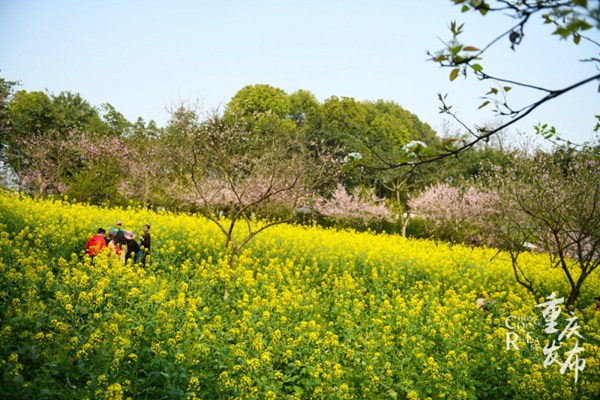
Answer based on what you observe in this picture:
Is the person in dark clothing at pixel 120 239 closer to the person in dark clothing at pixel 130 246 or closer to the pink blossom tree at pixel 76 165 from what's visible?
the person in dark clothing at pixel 130 246

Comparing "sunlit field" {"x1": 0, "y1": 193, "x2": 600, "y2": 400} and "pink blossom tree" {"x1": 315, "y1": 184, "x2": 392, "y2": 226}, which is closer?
"sunlit field" {"x1": 0, "y1": 193, "x2": 600, "y2": 400}

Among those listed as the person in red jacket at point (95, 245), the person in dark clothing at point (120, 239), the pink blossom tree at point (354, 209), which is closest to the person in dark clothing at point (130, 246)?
the person in dark clothing at point (120, 239)

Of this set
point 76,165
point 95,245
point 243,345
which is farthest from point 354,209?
point 243,345

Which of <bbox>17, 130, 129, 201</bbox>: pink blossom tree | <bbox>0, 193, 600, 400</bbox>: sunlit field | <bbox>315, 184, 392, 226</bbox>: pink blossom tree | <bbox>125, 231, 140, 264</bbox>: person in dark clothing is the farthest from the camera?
<bbox>315, 184, 392, 226</bbox>: pink blossom tree

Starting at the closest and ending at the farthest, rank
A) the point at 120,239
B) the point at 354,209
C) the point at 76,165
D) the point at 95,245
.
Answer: the point at 95,245 < the point at 120,239 < the point at 76,165 < the point at 354,209

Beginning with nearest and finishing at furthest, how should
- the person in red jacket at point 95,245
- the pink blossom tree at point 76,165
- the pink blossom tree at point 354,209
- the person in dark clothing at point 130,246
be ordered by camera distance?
the person in red jacket at point 95,245
the person in dark clothing at point 130,246
the pink blossom tree at point 76,165
the pink blossom tree at point 354,209

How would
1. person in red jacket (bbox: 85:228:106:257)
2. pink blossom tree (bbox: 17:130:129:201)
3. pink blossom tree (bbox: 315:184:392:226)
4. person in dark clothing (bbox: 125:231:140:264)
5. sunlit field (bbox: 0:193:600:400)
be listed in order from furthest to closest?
pink blossom tree (bbox: 315:184:392:226) < pink blossom tree (bbox: 17:130:129:201) < person in dark clothing (bbox: 125:231:140:264) < person in red jacket (bbox: 85:228:106:257) < sunlit field (bbox: 0:193:600:400)

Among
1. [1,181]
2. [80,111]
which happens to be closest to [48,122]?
[80,111]

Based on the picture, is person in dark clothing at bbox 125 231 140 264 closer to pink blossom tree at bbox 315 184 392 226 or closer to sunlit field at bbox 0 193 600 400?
sunlit field at bbox 0 193 600 400

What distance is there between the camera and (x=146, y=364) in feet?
17.5

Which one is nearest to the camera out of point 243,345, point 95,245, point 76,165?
point 243,345

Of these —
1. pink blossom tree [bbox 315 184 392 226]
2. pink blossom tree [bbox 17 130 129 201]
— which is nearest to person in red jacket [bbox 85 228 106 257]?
pink blossom tree [bbox 17 130 129 201]

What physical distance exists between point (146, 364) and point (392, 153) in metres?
38.7

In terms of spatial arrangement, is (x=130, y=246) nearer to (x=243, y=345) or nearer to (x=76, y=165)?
(x=243, y=345)
